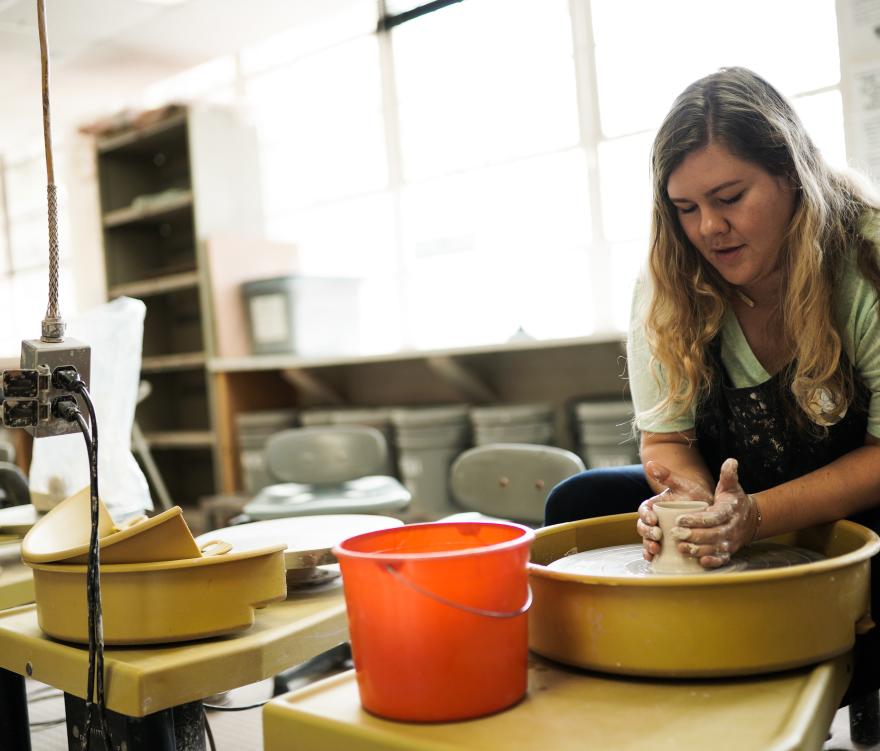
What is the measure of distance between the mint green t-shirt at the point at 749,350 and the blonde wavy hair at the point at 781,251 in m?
0.02

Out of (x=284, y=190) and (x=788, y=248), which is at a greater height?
(x=284, y=190)

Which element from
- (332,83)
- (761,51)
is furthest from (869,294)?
(332,83)

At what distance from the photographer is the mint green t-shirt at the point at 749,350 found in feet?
3.76

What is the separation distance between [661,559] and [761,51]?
115 inches

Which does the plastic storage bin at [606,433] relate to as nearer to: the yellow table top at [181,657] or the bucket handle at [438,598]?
the yellow table top at [181,657]

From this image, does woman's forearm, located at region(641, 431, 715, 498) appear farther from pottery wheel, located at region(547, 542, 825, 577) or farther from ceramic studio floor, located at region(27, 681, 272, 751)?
ceramic studio floor, located at region(27, 681, 272, 751)

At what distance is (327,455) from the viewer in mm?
2971

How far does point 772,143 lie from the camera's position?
1189 millimetres

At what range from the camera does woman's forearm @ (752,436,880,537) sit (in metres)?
0.98

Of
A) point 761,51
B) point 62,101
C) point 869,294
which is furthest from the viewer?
point 62,101

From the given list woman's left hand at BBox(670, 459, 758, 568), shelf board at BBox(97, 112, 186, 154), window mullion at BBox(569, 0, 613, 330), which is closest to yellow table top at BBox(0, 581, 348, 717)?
woman's left hand at BBox(670, 459, 758, 568)

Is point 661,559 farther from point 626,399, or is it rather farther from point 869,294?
point 626,399

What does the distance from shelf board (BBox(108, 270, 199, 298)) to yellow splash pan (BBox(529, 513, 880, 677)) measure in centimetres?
394

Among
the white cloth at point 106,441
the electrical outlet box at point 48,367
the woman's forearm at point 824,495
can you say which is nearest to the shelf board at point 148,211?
the white cloth at point 106,441
